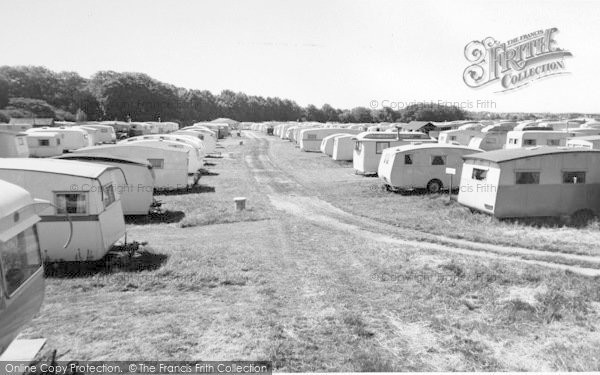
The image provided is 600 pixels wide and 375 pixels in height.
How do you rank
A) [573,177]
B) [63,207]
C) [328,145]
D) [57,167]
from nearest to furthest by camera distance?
[63,207], [57,167], [573,177], [328,145]

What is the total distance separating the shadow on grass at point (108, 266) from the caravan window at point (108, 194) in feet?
4.29

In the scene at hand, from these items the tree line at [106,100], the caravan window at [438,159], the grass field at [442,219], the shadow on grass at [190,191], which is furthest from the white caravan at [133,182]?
the tree line at [106,100]

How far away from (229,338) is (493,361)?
12.8 ft

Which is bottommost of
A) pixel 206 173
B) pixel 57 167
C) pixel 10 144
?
pixel 206 173

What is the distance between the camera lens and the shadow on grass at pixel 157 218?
18281 millimetres

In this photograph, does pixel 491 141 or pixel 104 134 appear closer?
pixel 491 141

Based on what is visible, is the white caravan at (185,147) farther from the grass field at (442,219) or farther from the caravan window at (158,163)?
the grass field at (442,219)

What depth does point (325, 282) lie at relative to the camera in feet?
35.4

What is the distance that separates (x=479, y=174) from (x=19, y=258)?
1701cm

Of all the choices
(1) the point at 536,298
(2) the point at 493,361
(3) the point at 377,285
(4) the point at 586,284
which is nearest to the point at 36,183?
(3) the point at 377,285

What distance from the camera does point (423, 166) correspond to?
24.6 metres

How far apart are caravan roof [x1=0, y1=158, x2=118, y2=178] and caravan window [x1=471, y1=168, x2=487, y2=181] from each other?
530 inches

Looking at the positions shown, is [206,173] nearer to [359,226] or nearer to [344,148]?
[344,148]

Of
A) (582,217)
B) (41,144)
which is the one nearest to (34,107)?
(41,144)
